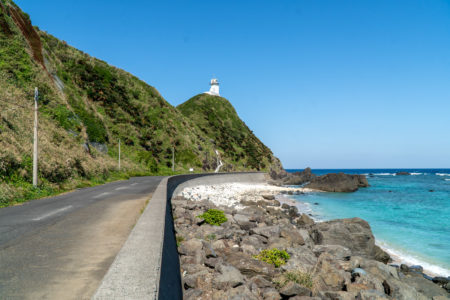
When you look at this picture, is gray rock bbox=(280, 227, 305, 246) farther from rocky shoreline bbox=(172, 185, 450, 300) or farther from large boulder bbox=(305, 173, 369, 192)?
large boulder bbox=(305, 173, 369, 192)

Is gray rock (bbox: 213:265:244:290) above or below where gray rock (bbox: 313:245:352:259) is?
above

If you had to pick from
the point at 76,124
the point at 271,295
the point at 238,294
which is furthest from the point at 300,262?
the point at 76,124

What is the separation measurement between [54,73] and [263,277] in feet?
154

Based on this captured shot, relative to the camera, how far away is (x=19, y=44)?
110 feet

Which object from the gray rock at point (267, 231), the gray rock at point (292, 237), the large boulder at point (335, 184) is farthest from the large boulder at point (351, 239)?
the large boulder at point (335, 184)

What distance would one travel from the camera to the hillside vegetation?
1923 cm

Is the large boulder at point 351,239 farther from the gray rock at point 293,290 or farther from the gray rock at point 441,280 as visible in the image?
the gray rock at point 293,290

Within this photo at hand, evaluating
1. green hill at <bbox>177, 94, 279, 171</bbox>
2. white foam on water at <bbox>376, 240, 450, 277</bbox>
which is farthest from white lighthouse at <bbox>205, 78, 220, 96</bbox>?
white foam on water at <bbox>376, 240, 450, 277</bbox>

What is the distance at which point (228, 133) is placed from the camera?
107750mm

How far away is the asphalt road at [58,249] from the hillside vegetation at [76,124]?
17.2 ft

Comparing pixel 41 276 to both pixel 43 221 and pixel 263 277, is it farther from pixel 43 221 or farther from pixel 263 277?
pixel 43 221

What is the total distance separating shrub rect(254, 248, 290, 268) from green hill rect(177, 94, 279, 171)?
7464 cm

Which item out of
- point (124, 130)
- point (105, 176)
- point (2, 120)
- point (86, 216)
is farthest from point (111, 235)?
point (124, 130)

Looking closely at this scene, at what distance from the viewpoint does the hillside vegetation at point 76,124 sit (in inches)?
757
